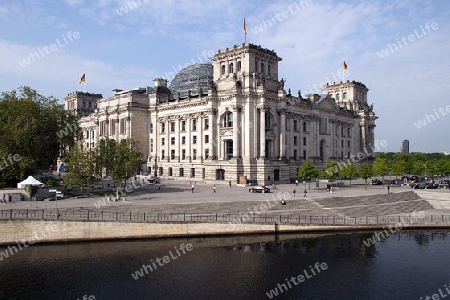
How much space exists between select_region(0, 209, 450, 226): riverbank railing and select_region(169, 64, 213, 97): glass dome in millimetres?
69641

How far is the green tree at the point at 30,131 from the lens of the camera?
184 ft

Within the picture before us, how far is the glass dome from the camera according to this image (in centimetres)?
11025

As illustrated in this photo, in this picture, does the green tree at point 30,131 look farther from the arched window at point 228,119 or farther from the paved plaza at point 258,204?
the arched window at point 228,119

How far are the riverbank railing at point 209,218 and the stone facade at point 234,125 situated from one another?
28.9 metres

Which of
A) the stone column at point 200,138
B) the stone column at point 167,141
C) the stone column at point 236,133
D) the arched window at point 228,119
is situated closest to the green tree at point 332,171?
the stone column at point 236,133

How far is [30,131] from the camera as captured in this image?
5759 centimetres

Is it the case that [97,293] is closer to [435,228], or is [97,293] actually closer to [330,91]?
[435,228]

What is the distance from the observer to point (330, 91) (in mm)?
124562

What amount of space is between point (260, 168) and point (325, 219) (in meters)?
29.6

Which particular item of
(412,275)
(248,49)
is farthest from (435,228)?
(248,49)

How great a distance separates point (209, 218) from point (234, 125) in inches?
1448

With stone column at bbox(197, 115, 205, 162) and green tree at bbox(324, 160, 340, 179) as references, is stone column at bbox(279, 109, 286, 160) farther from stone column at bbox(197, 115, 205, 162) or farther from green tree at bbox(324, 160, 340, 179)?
stone column at bbox(197, 115, 205, 162)

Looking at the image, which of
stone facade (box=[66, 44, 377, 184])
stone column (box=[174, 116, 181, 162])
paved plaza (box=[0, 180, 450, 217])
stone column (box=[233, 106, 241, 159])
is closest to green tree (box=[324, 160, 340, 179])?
stone facade (box=[66, 44, 377, 184])

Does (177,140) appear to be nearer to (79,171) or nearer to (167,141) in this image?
(167,141)
